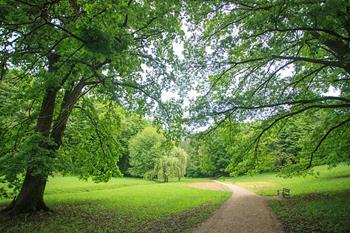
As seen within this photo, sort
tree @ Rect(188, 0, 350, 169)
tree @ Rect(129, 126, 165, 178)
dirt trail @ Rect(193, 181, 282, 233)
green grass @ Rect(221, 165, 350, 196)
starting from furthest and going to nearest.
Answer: tree @ Rect(129, 126, 165, 178) → green grass @ Rect(221, 165, 350, 196) → dirt trail @ Rect(193, 181, 282, 233) → tree @ Rect(188, 0, 350, 169)

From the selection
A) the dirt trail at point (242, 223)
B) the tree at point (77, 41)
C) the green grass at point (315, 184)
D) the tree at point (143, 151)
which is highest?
the tree at point (143, 151)

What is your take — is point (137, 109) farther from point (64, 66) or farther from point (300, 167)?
point (300, 167)

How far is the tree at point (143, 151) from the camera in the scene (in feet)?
149

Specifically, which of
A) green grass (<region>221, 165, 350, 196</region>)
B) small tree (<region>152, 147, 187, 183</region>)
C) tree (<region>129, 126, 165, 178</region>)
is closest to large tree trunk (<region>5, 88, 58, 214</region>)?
green grass (<region>221, 165, 350, 196</region>)

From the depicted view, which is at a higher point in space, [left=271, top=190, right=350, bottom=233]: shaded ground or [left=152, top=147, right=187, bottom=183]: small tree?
[left=152, top=147, right=187, bottom=183]: small tree

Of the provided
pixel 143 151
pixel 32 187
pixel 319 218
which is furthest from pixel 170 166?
pixel 319 218

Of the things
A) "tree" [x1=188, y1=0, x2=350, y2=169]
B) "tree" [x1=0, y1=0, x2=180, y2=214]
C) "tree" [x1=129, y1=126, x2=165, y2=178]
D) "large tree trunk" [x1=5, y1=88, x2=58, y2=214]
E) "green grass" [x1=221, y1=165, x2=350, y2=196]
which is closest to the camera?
"tree" [x1=0, y1=0, x2=180, y2=214]

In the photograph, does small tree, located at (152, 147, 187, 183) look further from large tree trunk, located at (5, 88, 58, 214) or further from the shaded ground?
large tree trunk, located at (5, 88, 58, 214)

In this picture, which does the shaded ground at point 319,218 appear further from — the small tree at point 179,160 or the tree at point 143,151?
the tree at point 143,151

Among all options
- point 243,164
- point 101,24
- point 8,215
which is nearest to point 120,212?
point 8,215

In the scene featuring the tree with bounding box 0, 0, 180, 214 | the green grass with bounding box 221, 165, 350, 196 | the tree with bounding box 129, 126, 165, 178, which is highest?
the tree with bounding box 129, 126, 165, 178

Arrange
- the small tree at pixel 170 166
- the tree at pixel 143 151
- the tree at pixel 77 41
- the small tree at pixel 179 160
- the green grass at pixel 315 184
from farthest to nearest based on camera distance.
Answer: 1. the tree at pixel 143 151
2. the small tree at pixel 179 160
3. the small tree at pixel 170 166
4. the green grass at pixel 315 184
5. the tree at pixel 77 41

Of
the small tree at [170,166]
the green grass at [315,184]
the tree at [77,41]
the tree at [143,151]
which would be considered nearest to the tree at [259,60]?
the tree at [77,41]

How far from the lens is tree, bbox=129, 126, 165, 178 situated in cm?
4538
